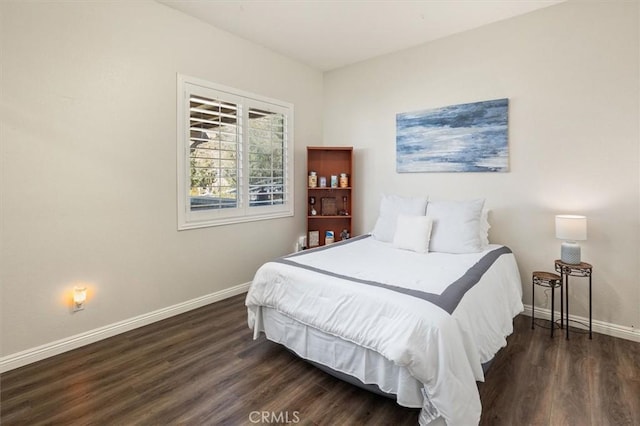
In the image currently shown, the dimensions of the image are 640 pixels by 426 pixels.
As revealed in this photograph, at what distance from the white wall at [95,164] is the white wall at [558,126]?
2523 millimetres

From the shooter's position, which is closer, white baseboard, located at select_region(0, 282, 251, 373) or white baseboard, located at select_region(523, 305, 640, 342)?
white baseboard, located at select_region(0, 282, 251, 373)

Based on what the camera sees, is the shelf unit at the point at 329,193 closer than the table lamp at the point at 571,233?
No

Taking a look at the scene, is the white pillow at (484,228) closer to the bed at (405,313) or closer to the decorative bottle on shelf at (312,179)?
the bed at (405,313)

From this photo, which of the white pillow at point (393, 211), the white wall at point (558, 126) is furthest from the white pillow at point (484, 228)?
the white pillow at point (393, 211)

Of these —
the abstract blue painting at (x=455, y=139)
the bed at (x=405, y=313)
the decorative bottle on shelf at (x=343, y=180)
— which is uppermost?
the abstract blue painting at (x=455, y=139)

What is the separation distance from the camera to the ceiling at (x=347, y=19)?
9.47 ft

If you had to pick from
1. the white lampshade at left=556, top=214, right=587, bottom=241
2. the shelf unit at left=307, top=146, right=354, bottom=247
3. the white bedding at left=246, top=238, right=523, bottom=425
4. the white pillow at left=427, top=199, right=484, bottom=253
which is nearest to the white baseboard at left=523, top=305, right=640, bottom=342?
the white bedding at left=246, top=238, right=523, bottom=425

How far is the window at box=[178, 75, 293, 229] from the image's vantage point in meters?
3.15

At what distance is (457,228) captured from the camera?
294 centimetres

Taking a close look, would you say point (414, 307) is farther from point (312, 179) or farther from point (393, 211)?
point (312, 179)

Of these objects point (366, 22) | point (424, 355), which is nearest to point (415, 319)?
point (424, 355)

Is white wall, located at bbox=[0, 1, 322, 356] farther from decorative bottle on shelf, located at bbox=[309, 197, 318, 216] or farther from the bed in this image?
decorative bottle on shelf, located at bbox=[309, 197, 318, 216]

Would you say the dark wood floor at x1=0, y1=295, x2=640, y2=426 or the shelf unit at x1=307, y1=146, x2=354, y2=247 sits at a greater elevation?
the shelf unit at x1=307, y1=146, x2=354, y2=247

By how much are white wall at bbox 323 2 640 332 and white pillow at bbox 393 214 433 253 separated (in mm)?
788
